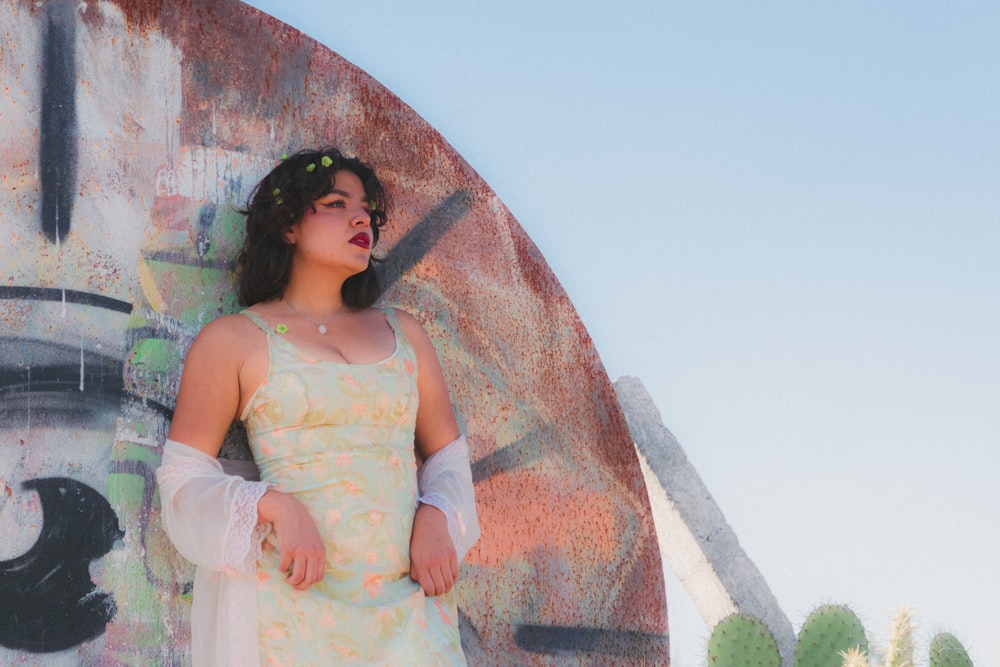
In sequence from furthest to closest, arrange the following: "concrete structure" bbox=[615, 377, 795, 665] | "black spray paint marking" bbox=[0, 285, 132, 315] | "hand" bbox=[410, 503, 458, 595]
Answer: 1. "concrete structure" bbox=[615, 377, 795, 665]
2. "black spray paint marking" bbox=[0, 285, 132, 315]
3. "hand" bbox=[410, 503, 458, 595]

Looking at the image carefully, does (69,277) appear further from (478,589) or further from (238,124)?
(478,589)

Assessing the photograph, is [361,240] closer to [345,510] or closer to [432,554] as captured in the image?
[345,510]

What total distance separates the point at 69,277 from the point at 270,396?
25.8 inches

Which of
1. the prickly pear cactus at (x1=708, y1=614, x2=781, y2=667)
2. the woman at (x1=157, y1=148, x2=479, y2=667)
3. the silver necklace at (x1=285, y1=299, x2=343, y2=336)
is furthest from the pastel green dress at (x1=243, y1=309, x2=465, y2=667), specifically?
the prickly pear cactus at (x1=708, y1=614, x2=781, y2=667)

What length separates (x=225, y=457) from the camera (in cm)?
294

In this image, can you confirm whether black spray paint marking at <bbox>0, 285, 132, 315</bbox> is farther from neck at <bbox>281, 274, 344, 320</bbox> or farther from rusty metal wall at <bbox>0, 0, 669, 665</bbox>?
neck at <bbox>281, 274, 344, 320</bbox>

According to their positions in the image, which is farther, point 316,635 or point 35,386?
point 35,386

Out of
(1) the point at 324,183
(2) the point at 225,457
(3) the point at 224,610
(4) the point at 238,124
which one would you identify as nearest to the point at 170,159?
(4) the point at 238,124

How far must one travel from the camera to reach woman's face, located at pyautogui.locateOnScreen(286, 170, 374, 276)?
286 centimetres

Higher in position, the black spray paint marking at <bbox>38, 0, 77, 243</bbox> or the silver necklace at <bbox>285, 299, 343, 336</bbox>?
the black spray paint marking at <bbox>38, 0, 77, 243</bbox>

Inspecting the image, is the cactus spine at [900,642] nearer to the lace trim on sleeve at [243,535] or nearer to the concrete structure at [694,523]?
the concrete structure at [694,523]

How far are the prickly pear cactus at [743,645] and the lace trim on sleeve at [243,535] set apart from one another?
8.50 feet

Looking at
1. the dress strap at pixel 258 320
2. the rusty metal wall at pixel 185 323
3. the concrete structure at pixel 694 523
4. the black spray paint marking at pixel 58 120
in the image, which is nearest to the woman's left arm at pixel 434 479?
the dress strap at pixel 258 320

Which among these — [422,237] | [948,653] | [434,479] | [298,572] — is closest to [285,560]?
[298,572]
